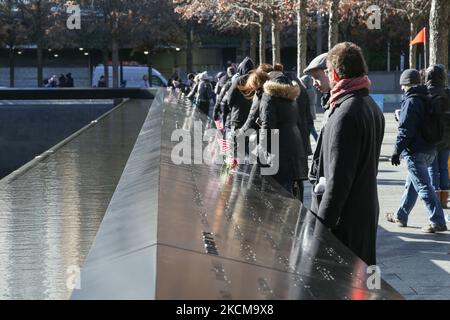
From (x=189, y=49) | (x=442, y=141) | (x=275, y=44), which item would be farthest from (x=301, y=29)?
(x=189, y=49)

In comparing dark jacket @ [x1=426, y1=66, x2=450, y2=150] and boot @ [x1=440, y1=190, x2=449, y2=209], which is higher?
dark jacket @ [x1=426, y1=66, x2=450, y2=150]

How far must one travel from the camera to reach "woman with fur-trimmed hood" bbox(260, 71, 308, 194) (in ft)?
29.4

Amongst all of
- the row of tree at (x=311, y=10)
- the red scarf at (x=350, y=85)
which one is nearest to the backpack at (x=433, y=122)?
the red scarf at (x=350, y=85)

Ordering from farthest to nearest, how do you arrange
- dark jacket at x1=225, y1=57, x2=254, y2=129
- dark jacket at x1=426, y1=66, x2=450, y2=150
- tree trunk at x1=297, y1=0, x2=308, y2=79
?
tree trunk at x1=297, y1=0, x2=308, y2=79
dark jacket at x1=225, y1=57, x2=254, y2=129
dark jacket at x1=426, y1=66, x2=450, y2=150

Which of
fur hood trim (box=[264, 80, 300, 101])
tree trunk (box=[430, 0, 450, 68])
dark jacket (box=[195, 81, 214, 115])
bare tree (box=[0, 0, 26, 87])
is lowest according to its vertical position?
dark jacket (box=[195, 81, 214, 115])

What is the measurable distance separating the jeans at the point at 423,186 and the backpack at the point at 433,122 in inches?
8.2

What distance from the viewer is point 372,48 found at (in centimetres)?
6519

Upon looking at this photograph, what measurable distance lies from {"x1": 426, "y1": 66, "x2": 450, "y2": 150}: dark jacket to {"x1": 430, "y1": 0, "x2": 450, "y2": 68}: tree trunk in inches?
154

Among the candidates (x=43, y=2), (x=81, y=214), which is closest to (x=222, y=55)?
(x=43, y=2)

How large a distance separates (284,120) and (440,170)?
2.73 meters

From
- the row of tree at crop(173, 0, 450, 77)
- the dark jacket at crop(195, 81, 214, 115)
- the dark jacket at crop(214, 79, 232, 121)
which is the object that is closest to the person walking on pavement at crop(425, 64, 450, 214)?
the row of tree at crop(173, 0, 450, 77)

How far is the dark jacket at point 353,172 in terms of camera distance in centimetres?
520

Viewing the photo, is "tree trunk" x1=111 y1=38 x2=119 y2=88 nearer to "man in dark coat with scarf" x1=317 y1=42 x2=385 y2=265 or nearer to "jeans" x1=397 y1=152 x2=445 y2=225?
"jeans" x1=397 y1=152 x2=445 y2=225
